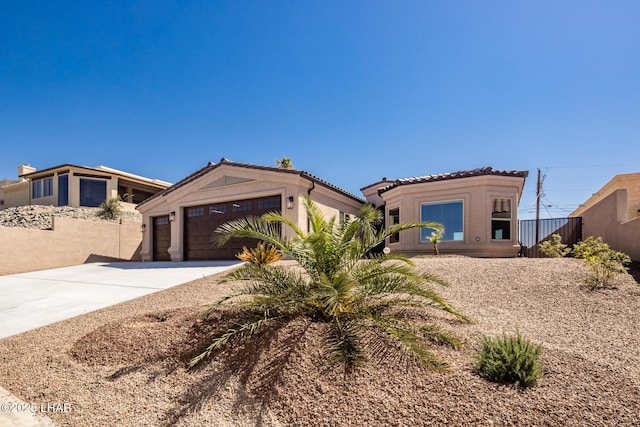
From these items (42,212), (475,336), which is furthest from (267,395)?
(42,212)

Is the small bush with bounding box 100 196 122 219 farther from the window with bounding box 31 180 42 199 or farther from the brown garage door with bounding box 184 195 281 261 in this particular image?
the window with bounding box 31 180 42 199

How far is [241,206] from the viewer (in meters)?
16.8

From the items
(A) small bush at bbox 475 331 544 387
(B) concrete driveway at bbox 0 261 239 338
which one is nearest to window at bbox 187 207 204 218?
(B) concrete driveway at bbox 0 261 239 338

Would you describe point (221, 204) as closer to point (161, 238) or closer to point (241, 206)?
point (241, 206)

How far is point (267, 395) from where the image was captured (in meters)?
4.06

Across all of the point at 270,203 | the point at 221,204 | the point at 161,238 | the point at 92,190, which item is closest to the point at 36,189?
the point at 92,190

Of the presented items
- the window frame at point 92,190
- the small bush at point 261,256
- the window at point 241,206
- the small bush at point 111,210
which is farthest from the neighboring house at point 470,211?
the window frame at point 92,190

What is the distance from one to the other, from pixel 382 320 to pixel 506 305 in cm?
302

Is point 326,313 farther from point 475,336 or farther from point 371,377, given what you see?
point 475,336

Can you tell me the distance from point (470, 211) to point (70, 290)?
14.7m

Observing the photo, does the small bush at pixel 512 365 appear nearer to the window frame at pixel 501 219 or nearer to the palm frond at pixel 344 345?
the palm frond at pixel 344 345

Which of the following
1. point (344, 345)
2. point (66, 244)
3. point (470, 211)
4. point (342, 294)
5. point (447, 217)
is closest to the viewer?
point (344, 345)

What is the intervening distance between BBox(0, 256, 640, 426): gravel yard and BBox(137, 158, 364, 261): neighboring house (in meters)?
9.05

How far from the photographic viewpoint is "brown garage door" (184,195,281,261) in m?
16.2
